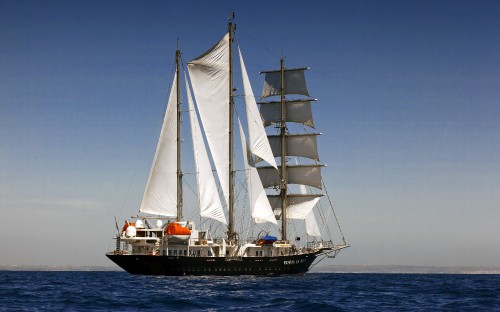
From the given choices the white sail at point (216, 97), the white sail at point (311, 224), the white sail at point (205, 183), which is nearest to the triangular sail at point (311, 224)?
the white sail at point (311, 224)

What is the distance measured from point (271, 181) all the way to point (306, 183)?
16.9 feet

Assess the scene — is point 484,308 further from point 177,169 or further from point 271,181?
point 271,181

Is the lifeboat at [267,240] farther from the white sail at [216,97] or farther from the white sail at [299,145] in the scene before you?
the white sail at [299,145]

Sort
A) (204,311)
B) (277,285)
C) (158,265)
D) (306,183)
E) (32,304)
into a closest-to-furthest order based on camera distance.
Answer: (204,311)
(32,304)
(277,285)
(158,265)
(306,183)

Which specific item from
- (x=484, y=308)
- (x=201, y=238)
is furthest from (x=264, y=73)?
(x=484, y=308)

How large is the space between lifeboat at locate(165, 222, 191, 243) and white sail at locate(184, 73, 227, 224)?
286 centimetres

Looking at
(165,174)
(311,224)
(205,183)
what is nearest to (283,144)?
(311,224)

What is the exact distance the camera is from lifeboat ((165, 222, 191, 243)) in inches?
3381

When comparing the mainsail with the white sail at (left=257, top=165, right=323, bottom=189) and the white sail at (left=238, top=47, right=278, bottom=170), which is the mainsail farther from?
the white sail at (left=238, top=47, right=278, bottom=170)

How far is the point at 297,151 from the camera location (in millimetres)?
105188

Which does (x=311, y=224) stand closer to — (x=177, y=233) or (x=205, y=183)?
(x=205, y=183)

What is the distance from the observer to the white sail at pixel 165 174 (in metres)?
86.4

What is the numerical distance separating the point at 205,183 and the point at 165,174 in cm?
493

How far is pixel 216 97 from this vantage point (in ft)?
297
